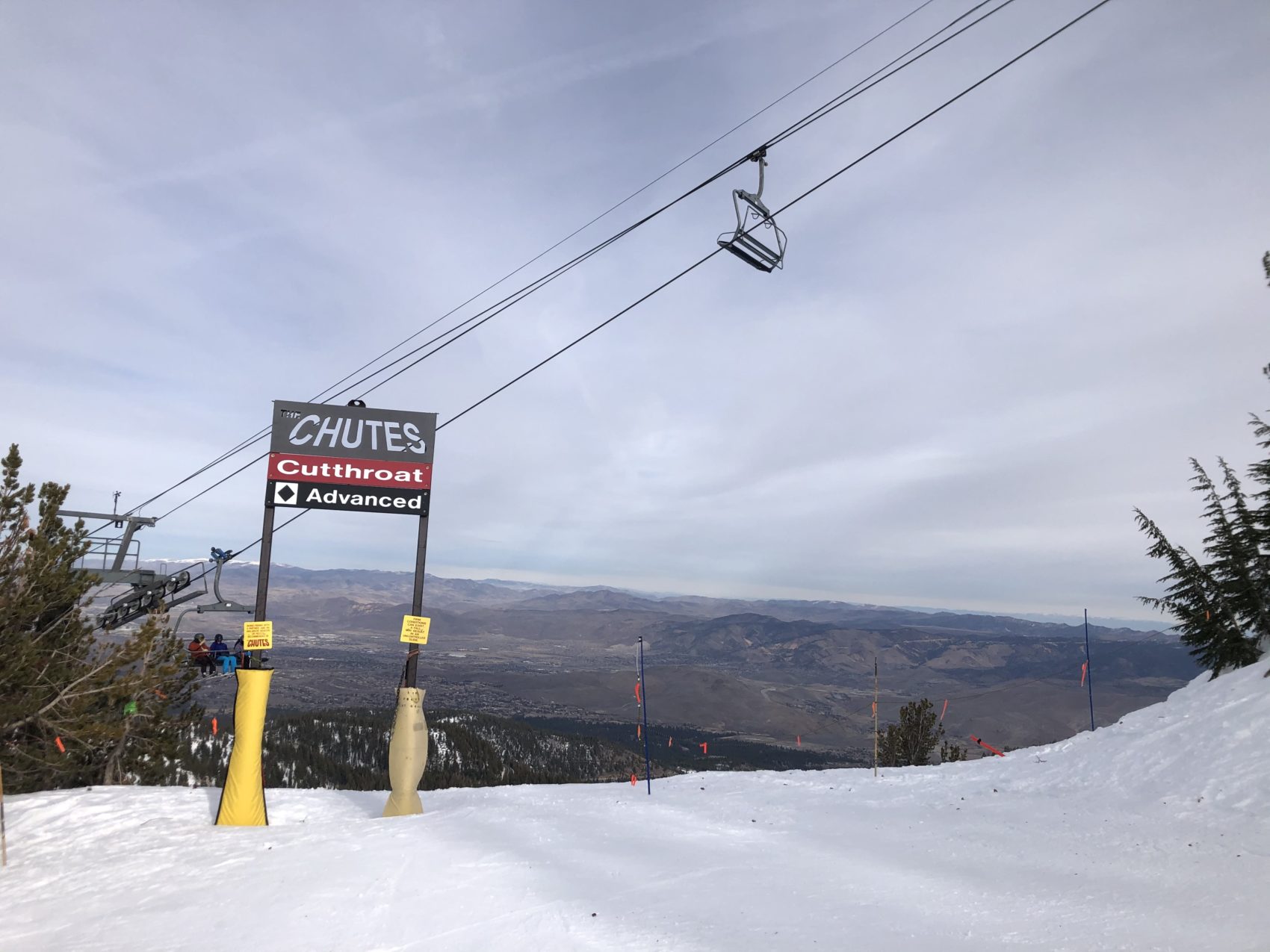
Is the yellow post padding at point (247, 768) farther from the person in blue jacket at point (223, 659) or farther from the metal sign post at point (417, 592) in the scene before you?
the person in blue jacket at point (223, 659)

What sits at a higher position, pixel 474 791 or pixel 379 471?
pixel 379 471

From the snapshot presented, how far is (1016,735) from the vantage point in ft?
495

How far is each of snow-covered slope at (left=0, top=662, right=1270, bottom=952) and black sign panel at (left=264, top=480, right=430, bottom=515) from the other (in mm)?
5086

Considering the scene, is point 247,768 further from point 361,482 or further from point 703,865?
point 703,865

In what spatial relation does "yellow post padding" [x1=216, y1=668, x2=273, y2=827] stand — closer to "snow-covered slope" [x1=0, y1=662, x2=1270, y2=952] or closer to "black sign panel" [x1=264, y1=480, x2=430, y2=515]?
"snow-covered slope" [x1=0, y1=662, x2=1270, y2=952]

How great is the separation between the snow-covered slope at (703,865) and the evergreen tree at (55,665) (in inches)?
78.8

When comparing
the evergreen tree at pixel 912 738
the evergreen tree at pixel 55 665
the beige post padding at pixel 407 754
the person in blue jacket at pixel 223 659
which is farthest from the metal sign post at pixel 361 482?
the evergreen tree at pixel 912 738

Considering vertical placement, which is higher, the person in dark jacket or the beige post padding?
the person in dark jacket

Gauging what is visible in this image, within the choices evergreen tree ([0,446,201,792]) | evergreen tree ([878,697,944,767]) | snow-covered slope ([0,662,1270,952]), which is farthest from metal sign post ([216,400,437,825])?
evergreen tree ([878,697,944,767])

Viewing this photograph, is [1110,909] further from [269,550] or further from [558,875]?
[269,550]

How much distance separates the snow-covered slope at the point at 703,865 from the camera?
21.8 feet

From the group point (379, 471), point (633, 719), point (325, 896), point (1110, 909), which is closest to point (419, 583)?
point (379, 471)

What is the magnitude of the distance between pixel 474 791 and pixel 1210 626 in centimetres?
1777

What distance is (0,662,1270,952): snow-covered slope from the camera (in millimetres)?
6648
